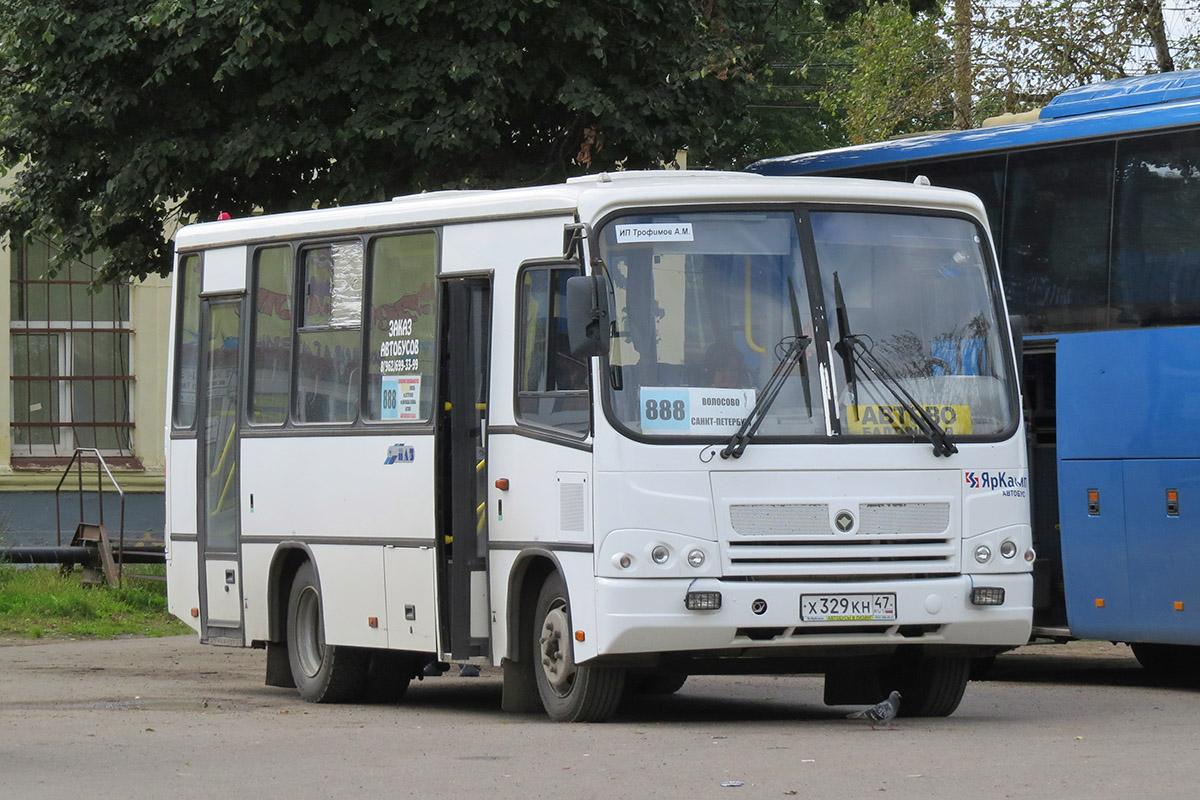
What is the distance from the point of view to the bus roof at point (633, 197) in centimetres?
1112

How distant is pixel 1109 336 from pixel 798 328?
396 cm

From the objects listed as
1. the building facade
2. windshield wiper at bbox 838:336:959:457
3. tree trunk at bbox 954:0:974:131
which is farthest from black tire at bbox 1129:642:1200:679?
the building facade

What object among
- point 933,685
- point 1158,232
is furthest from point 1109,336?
point 933,685

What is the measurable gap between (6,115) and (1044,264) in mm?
9228

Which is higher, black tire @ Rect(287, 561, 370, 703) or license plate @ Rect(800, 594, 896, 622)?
license plate @ Rect(800, 594, 896, 622)

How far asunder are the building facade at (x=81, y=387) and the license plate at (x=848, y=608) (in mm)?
17212

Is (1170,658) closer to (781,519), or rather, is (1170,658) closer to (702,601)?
(781,519)

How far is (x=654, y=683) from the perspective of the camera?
13359 millimetres

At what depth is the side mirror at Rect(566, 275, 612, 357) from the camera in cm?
1059

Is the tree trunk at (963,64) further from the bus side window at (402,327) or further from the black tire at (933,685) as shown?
the black tire at (933,685)

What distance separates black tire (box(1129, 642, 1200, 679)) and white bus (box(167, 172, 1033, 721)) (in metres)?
4.37

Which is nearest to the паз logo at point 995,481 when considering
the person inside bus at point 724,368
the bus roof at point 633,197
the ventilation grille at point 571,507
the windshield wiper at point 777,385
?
the windshield wiper at point 777,385

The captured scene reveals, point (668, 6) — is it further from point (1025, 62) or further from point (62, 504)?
point (62, 504)

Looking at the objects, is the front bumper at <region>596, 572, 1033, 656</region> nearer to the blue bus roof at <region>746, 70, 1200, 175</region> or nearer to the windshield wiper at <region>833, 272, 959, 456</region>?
the windshield wiper at <region>833, 272, 959, 456</region>
